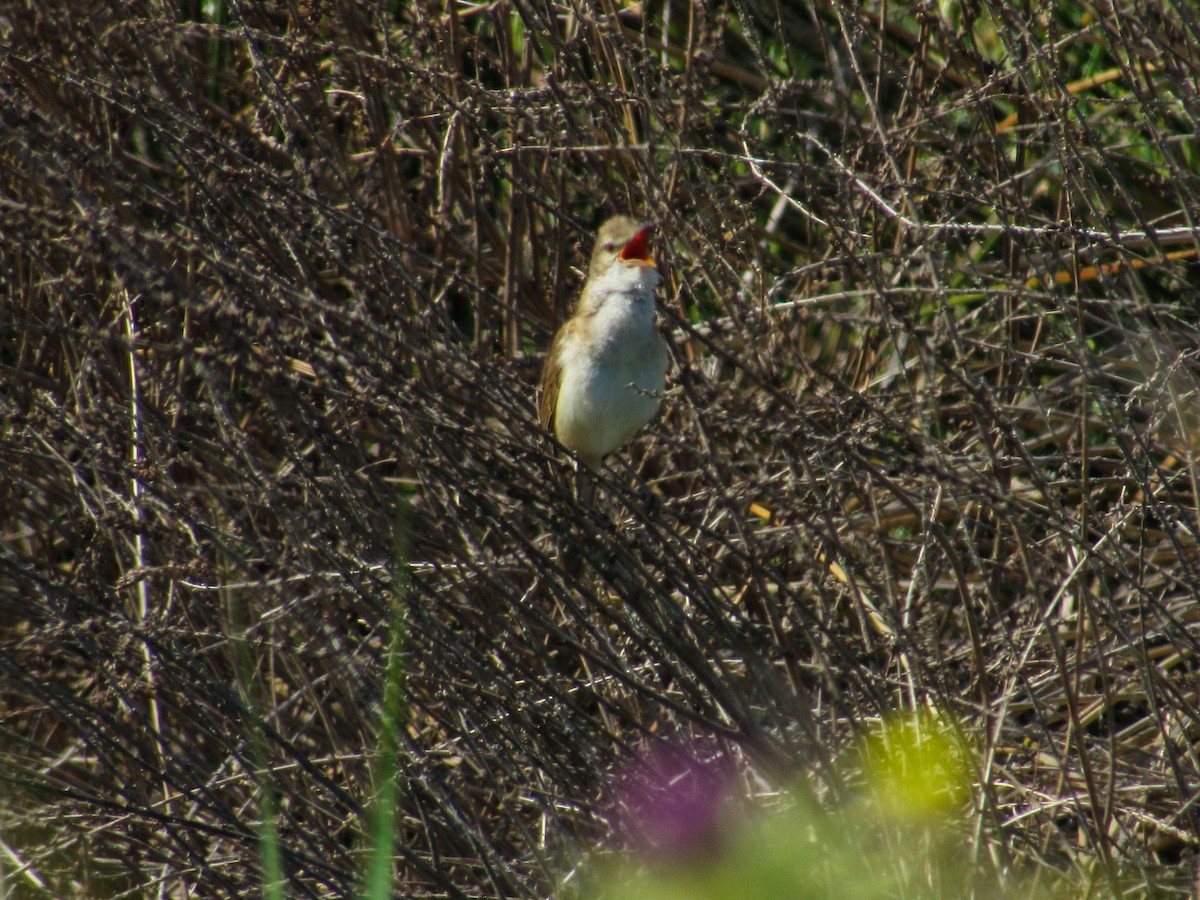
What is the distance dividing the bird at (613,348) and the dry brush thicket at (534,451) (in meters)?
0.15

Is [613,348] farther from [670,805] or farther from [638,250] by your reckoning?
[670,805]

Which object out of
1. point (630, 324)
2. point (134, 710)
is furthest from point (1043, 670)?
point (134, 710)

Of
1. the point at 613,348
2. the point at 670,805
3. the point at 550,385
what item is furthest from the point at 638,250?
the point at 670,805

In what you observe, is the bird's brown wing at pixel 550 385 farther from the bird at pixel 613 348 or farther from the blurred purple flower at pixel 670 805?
the blurred purple flower at pixel 670 805

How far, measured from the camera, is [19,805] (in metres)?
3.51

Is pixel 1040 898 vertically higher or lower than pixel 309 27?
lower

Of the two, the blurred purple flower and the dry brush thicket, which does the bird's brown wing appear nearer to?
the dry brush thicket

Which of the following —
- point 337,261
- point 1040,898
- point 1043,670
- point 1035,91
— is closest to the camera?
point 337,261

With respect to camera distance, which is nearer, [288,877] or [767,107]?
[288,877]

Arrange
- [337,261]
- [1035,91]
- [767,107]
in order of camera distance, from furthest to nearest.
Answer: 1. [767,107]
2. [1035,91]
3. [337,261]

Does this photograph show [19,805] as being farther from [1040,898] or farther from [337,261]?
[1040,898]

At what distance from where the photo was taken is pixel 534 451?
2785 mm

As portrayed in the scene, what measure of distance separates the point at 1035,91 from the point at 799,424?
3.15ft

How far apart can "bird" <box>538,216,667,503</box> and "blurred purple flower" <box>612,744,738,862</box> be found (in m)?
1.22
